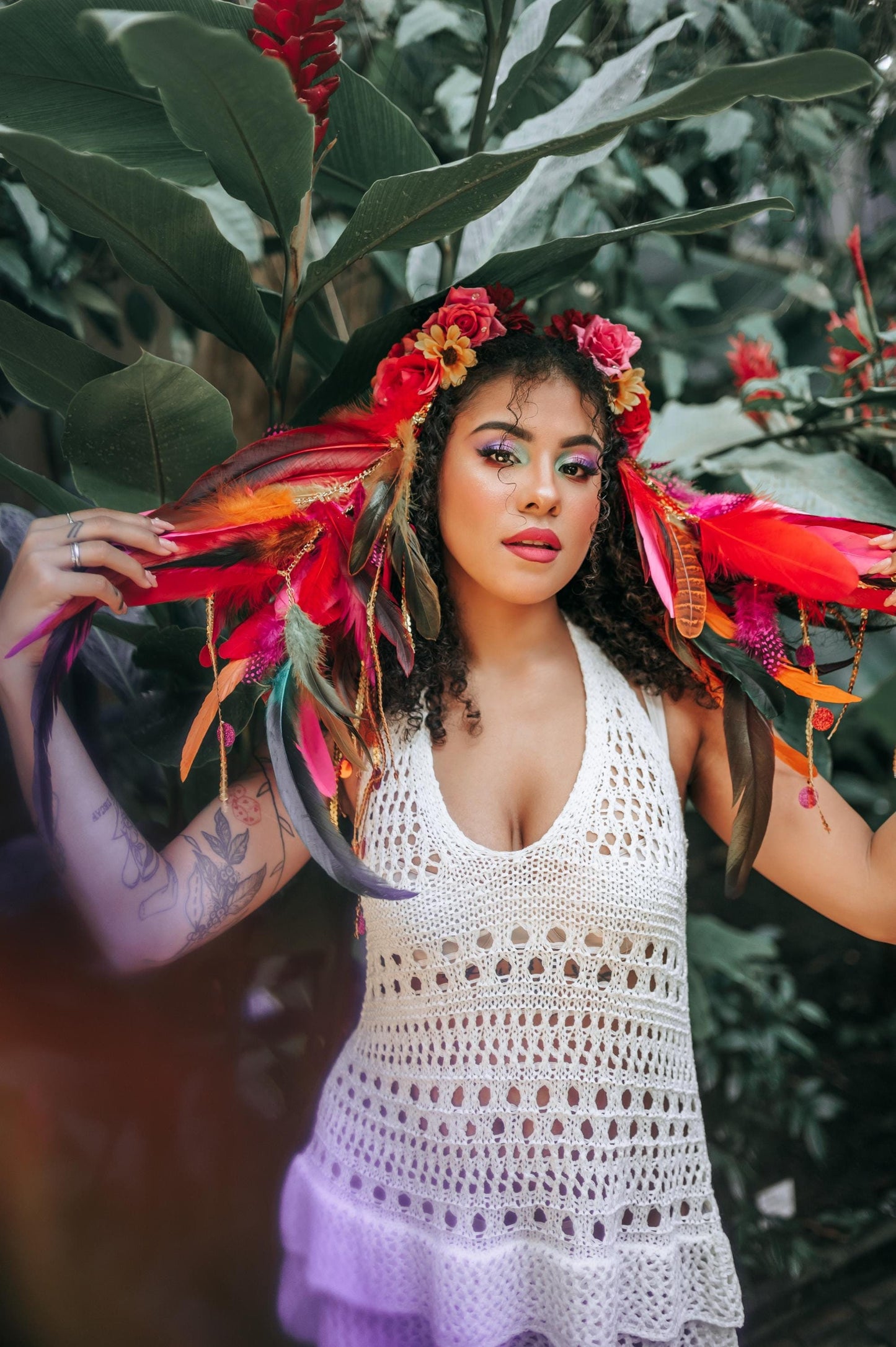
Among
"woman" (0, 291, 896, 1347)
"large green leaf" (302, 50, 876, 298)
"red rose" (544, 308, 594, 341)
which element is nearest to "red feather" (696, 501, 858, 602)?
"woman" (0, 291, 896, 1347)

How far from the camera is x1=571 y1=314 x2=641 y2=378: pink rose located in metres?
0.92

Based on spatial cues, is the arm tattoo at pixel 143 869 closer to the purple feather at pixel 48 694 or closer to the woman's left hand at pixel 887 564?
the purple feather at pixel 48 694

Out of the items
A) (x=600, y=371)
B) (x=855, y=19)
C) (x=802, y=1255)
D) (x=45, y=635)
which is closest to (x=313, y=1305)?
(x=45, y=635)

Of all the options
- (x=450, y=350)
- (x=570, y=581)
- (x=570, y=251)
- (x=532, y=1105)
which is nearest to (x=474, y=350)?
(x=450, y=350)

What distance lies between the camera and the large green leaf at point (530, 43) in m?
0.97

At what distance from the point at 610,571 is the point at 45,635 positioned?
54 centimetres

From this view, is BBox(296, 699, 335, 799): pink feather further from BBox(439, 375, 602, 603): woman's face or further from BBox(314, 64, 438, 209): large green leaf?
BBox(314, 64, 438, 209): large green leaf

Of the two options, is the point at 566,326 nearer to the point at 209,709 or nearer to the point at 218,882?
the point at 209,709

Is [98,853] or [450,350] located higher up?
[450,350]

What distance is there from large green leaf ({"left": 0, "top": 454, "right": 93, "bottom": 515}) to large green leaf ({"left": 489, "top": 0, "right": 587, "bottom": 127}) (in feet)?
1.95

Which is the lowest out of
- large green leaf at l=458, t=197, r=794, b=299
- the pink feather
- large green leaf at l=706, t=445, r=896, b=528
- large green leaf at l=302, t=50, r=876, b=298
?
the pink feather

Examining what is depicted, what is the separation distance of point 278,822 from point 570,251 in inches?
23.2

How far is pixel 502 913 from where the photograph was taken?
2.78ft

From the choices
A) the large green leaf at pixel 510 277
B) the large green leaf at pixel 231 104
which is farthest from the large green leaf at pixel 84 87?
the large green leaf at pixel 510 277
